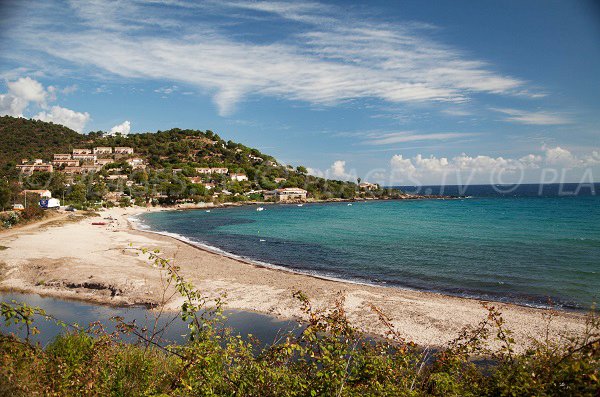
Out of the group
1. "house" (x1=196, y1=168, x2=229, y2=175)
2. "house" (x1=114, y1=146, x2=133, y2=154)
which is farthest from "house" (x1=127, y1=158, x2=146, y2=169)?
"house" (x1=196, y1=168, x2=229, y2=175)

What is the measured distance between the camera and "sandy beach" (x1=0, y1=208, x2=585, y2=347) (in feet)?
44.6

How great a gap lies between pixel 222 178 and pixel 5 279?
102 metres

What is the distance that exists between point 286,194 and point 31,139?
94223 mm

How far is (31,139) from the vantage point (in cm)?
12769

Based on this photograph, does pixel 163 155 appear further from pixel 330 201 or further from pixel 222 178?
pixel 330 201

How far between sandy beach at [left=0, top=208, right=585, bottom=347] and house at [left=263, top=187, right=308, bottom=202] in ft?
304

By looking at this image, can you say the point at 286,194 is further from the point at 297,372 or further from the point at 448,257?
the point at 297,372

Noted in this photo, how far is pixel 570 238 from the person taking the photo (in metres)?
37.1

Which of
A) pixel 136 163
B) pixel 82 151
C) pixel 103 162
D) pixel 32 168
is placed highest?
pixel 82 151

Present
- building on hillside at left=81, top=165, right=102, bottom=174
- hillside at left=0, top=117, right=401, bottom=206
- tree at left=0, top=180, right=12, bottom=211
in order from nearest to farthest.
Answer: tree at left=0, top=180, right=12, bottom=211 < hillside at left=0, top=117, right=401, bottom=206 < building on hillside at left=81, top=165, right=102, bottom=174

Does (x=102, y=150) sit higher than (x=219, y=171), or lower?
higher

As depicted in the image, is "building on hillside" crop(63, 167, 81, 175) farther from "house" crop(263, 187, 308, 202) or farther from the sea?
the sea

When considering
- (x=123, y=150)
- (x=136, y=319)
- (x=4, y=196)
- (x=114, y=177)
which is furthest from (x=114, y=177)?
(x=136, y=319)

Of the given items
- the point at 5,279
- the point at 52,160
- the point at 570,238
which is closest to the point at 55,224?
the point at 5,279
